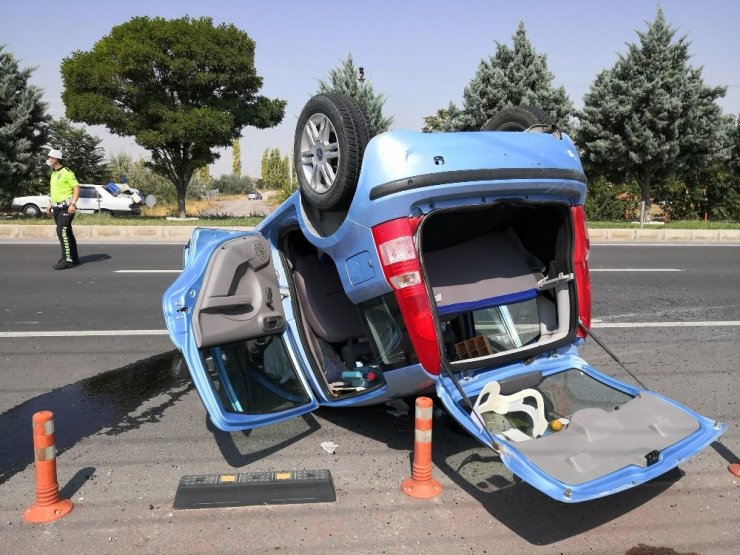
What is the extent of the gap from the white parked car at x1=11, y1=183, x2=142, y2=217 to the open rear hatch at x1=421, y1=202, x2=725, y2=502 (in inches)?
915

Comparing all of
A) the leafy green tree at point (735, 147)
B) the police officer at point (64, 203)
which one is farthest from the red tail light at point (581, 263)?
the leafy green tree at point (735, 147)

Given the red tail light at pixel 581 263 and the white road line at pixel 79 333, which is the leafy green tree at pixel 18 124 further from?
the red tail light at pixel 581 263

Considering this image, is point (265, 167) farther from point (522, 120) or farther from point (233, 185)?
point (522, 120)

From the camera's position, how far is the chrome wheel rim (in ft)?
11.9

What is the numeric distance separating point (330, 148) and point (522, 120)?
4.23ft

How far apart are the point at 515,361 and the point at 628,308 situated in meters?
4.82

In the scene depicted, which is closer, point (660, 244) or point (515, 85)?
point (660, 244)

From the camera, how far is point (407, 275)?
3273 millimetres

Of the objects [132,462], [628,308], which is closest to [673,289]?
[628,308]

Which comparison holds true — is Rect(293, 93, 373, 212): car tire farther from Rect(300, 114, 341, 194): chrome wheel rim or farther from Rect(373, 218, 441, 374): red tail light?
Rect(373, 218, 441, 374): red tail light

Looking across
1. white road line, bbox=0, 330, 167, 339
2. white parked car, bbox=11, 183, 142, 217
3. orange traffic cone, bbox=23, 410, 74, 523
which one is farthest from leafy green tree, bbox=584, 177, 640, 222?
orange traffic cone, bbox=23, 410, 74, 523

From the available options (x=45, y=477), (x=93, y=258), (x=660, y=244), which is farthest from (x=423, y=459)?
(x=660, y=244)

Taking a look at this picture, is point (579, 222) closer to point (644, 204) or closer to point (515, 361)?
point (515, 361)

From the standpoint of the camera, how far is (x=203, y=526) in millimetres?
3096
